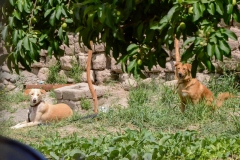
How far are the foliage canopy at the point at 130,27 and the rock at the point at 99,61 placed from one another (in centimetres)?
638

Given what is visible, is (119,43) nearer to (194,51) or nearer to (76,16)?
(76,16)

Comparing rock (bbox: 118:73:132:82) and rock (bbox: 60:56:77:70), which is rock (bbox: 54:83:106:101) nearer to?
rock (bbox: 118:73:132:82)

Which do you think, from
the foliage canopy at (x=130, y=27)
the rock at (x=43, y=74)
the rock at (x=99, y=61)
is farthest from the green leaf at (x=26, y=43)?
the rock at (x=43, y=74)

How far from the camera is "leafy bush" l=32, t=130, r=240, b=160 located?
12.9 feet

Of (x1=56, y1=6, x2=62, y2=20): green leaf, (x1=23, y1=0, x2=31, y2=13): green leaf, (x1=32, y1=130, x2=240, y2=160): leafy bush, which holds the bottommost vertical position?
(x1=32, y1=130, x2=240, y2=160): leafy bush

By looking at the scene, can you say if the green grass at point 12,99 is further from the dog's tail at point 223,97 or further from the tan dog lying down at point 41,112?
the dog's tail at point 223,97

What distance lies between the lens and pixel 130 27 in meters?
2.86

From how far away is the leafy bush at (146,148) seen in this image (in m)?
3.92

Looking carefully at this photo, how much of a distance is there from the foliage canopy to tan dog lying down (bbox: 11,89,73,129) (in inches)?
179

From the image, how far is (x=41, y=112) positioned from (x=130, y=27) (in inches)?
214

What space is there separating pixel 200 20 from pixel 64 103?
6.55m

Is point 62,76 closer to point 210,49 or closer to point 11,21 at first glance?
point 11,21

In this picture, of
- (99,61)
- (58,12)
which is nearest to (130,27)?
(58,12)

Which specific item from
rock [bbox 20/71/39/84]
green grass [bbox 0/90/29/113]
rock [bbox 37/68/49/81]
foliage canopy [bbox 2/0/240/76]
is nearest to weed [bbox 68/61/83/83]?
rock [bbox 37/68/49/81]
